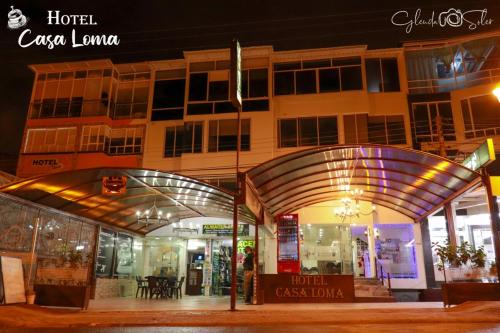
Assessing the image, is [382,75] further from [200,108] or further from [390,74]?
[200,108]

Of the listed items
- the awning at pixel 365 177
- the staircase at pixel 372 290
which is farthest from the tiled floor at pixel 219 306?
the awning at pixel 365 177

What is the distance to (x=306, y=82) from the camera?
2328 cm

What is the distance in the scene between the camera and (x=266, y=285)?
15336mm

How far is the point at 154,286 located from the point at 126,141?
1037 centimetres

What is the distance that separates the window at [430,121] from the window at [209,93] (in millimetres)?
10112

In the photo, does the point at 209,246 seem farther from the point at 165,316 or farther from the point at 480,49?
the point at 480,49

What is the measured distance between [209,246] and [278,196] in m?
7.27

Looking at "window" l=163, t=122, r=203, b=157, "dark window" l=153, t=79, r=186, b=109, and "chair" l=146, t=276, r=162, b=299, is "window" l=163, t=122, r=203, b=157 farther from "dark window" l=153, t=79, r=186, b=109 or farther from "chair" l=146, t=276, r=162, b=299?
"chair" l=146, t=276, r=162, b=299

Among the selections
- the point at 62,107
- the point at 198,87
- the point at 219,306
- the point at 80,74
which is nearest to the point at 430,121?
the point at 198,87

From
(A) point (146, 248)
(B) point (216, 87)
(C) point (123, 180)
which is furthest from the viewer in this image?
(B) point (216, 87)

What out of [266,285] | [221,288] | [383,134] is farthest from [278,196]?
[383,134]

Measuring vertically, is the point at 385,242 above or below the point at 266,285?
above

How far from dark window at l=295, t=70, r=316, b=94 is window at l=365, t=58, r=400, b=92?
3.10m

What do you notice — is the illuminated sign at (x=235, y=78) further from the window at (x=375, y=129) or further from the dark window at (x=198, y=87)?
the dark window at (x=198, y=87)
